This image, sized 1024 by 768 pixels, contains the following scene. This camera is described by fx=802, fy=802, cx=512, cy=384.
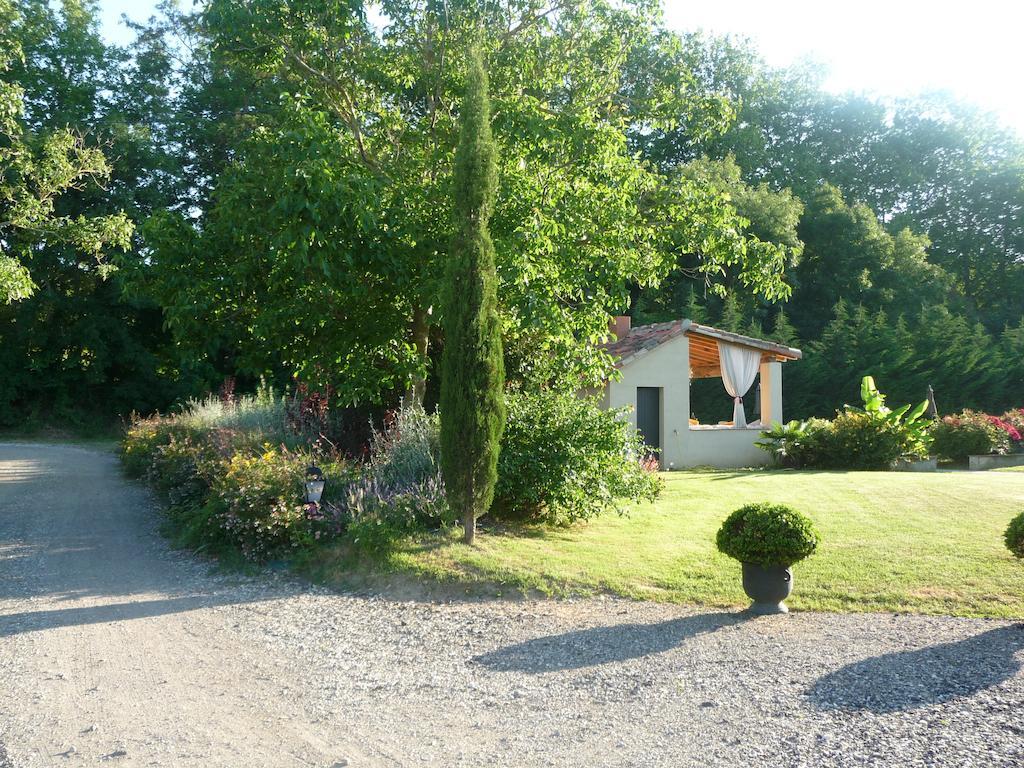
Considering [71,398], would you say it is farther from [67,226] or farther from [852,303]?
[852,303]

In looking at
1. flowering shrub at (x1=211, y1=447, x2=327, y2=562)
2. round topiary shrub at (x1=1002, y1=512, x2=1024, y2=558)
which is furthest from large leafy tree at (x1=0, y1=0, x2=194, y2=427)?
round topiary shrub at (x1=1002, y1=512, x2=1024, y2=558)

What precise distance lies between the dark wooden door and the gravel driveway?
11.1 meters

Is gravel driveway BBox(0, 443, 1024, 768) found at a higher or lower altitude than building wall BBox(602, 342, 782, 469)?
lower

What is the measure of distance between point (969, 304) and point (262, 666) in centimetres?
3651

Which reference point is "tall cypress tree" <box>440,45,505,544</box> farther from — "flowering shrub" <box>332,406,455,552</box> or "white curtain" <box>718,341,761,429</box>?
"white curtain" <box>718,341,761,429</box>

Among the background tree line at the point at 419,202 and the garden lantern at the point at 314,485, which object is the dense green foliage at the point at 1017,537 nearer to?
the background tree line at the point at 419,202

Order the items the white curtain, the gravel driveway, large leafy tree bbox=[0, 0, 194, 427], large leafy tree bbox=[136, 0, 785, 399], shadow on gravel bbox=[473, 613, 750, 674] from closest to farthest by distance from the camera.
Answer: the gravel driveway < shadow on gravel bbox=[473, 613, 750, 674] < large leafy tree bbox=[136, 0, 785, 399] < the white curtain < large leafy tree bbox=[0, 0, 194, 427]

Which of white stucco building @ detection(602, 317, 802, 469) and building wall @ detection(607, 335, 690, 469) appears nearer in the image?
white stucco building @ detection(602, 317, 802, 469)

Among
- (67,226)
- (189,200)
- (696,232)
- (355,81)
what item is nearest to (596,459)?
(696,232)

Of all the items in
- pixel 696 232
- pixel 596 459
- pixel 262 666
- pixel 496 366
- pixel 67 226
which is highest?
pixel 67 226

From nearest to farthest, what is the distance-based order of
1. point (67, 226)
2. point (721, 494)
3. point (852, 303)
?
point (721, 494) → point (67, 226) → point (852, 303)

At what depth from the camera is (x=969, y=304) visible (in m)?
34.4

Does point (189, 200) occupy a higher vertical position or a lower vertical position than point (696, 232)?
higher

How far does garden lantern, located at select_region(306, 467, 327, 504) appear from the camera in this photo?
8195mm
